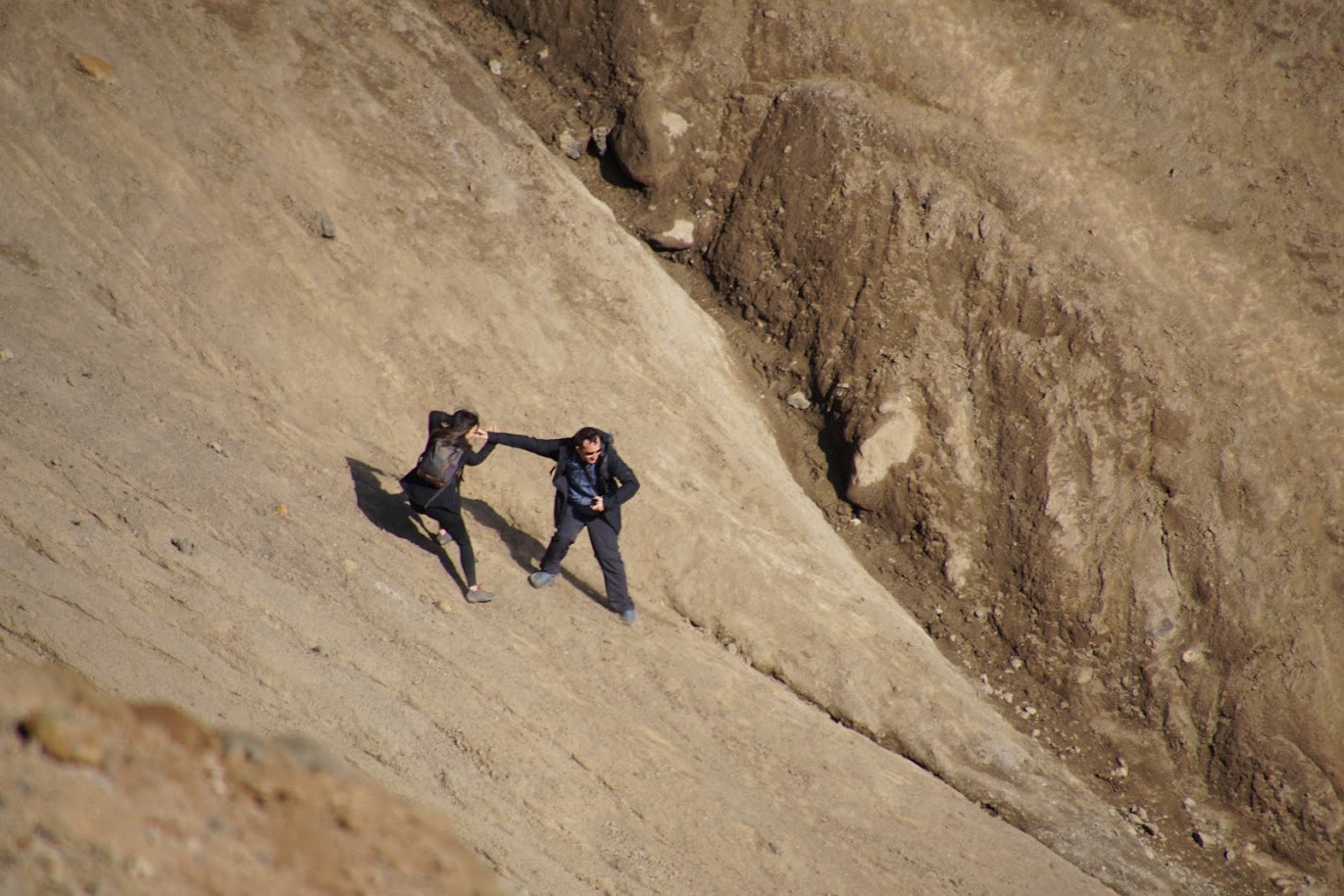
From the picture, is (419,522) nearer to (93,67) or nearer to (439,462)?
(439,462)

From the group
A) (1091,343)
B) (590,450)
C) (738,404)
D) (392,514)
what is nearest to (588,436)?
(590,450)

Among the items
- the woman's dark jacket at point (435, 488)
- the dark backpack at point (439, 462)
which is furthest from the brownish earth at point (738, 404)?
the dark backpack at point (439, 462)

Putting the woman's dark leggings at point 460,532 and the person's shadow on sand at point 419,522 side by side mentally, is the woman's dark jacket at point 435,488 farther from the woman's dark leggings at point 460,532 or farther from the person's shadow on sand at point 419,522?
the person's shadow on sand at point 419,522

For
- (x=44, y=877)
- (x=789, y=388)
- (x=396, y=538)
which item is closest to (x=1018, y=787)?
(x=789, y=388)

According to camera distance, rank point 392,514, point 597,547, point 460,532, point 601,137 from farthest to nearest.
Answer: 1. point 601,137
2. point 392,514
3. point 597,547
4. point 460,532

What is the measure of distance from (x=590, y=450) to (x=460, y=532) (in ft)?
4.02

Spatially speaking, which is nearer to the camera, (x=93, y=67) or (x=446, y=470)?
(x=446, y=470)

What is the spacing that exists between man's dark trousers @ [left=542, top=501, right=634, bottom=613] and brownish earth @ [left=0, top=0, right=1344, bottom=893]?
0.27m

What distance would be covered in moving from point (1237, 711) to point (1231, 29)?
24.0 feet

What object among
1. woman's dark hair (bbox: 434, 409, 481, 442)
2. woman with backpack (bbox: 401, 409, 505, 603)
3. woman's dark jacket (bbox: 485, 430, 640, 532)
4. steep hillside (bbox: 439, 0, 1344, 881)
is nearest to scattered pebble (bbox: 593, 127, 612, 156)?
steep hillside (bbox: 439, 0, 1344, 881)

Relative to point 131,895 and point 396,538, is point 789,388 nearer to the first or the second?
point 396,538

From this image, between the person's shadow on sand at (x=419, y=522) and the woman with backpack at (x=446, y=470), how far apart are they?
554mm

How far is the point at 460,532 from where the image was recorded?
7.44m

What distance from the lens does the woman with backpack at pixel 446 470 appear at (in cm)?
Result: 703
